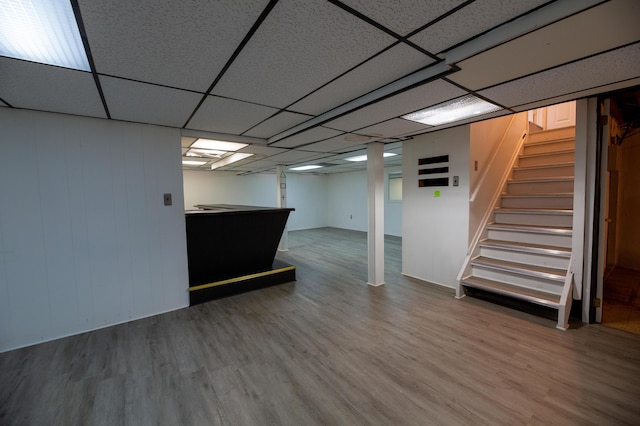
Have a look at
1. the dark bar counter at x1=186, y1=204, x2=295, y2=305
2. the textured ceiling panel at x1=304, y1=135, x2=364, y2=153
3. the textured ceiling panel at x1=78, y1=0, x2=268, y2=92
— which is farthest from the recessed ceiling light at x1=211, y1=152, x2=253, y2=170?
the textured ceiling panel at x1=78, y1=0, x2=268, y2=92

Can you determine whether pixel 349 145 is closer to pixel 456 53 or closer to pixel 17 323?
pixel 456 53

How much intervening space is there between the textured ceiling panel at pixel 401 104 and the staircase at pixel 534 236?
7.43 feet

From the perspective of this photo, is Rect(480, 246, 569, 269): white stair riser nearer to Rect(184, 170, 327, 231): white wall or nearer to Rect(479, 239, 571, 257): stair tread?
Rect(479, 239, 571, 257): stair tread

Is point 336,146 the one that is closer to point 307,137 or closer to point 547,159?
point 307,137

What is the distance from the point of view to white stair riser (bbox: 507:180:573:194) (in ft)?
11.8

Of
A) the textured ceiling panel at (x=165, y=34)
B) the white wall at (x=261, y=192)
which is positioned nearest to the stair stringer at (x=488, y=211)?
the textured ceiling panel at (x=165, y=34)

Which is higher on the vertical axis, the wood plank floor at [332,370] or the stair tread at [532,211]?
the stair tread at [532,211]

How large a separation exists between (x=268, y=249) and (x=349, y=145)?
82.4 inches

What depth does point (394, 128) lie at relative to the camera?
3178 mm

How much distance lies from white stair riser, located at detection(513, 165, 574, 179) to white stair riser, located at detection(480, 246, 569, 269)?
148 centimetres

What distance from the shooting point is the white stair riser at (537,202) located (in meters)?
3.45

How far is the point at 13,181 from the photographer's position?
239 cm

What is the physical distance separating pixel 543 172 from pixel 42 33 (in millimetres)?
5502

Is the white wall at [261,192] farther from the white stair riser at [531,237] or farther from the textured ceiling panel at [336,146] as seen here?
the white stair riser at [531,237]
